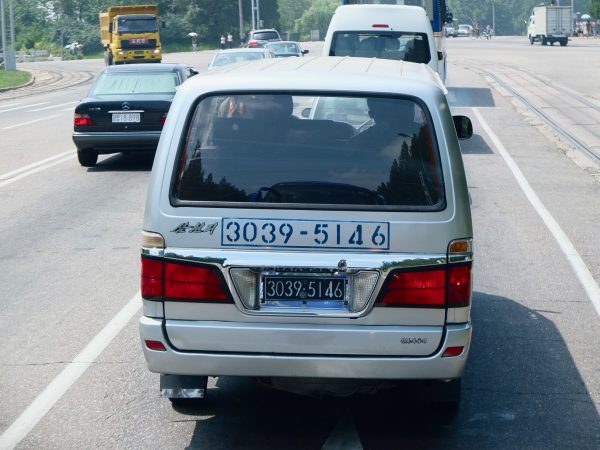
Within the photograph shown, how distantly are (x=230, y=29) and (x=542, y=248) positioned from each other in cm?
11301

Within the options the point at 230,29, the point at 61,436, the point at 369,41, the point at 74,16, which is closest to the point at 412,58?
the point at 369,41

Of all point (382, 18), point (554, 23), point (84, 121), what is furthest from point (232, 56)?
point (554, 23)

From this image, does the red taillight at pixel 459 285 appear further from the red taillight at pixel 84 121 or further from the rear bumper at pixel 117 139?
the red taillight at pixel 84 121

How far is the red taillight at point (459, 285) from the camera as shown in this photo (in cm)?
508

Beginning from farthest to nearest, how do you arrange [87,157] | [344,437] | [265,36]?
1. [265,36]
2. [87,157]
3. [344,437]

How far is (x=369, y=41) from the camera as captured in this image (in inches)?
760

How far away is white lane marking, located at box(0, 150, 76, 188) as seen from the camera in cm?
1593

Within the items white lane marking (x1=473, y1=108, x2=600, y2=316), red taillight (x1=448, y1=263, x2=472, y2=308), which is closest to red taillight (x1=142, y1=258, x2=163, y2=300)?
red taillight (x1=448, y1=263, x2=472, y2=308)

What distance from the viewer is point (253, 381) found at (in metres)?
6.49

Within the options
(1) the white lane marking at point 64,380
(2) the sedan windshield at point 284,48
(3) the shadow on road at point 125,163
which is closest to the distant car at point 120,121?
(3) the shadow on road at point 125,163

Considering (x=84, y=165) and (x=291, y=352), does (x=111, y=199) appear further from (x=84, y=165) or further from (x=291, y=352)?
(x=291, y=352)

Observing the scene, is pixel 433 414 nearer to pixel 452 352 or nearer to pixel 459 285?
pixel 452 352

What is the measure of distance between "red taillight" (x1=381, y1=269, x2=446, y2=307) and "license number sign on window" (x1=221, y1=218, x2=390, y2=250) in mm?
170

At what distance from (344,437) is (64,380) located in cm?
189
